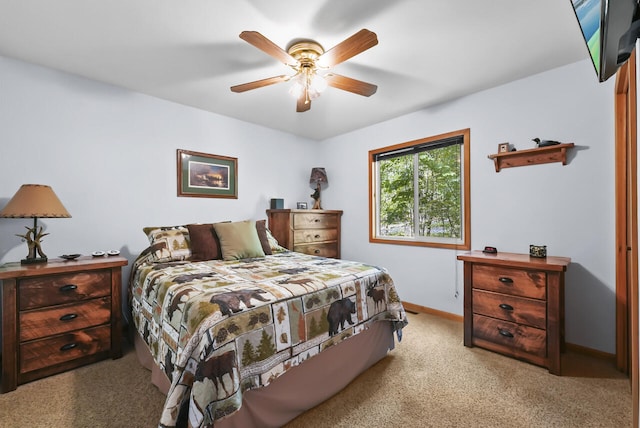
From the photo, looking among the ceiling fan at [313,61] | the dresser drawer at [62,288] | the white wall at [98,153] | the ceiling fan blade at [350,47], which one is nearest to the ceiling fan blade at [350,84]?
the ceiling fan at [313,61]

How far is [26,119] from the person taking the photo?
235cm

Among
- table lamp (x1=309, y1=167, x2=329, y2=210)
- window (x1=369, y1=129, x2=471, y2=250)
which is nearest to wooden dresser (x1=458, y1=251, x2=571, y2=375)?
window (x1=369, y1=129, x2=471, y2=250)

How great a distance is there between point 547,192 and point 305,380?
2.57 m

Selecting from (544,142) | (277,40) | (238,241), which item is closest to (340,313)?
(238,241)

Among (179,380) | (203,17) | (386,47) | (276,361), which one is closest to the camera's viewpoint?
(179,380)

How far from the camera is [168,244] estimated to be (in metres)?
2.59

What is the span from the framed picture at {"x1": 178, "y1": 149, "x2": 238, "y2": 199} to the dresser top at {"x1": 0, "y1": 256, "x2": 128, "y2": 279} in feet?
3.73

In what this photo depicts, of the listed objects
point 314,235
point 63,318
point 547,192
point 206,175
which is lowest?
point 63,318

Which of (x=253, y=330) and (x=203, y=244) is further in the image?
(x=203, y=244)

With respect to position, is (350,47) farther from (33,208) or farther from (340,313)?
(33,208)

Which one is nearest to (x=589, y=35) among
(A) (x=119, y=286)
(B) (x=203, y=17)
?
(B) (x=203, y=17)

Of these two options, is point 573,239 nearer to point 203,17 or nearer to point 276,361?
point 276,361

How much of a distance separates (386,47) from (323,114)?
1459mm

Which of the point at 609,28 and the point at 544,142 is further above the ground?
the point at 544,142
